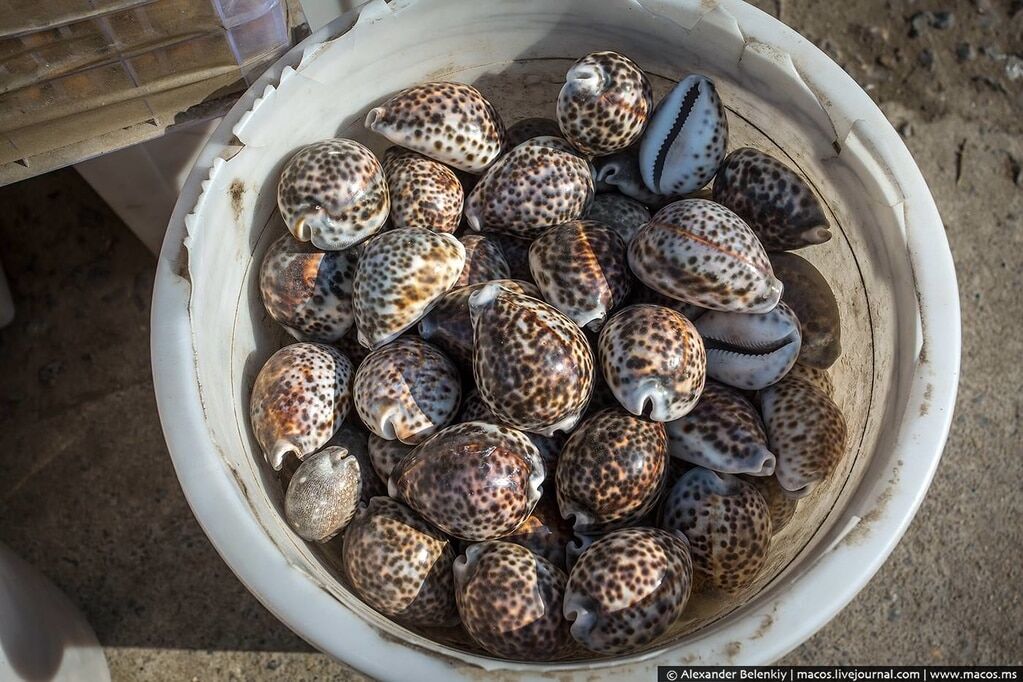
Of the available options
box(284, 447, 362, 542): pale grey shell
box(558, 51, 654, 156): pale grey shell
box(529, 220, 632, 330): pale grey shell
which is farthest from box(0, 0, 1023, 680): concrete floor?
box(558, 51, 654, 156): pale grey shell

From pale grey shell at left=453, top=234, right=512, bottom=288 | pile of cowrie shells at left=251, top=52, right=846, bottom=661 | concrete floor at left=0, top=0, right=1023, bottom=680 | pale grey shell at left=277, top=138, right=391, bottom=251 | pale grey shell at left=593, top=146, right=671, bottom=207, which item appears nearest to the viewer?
pile of cowrie shells at left=251, top=52, right=846, bottom=661

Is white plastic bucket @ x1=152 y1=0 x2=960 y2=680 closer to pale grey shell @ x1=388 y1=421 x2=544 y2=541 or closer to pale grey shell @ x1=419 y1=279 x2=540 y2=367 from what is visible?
pale grey shell @ x1=388 y1=421 x2=544 y2=541

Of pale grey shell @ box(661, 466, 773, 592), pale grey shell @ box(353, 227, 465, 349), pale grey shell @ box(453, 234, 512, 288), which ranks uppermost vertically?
pale grey shell @ box(353, 227, 465, 349)

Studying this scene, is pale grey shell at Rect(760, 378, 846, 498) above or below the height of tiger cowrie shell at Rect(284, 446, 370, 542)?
below

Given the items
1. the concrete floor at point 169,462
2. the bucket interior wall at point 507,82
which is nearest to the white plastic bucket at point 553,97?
the bucket interior wall at point 507,82

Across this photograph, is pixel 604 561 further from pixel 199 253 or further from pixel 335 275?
pixel 199 253

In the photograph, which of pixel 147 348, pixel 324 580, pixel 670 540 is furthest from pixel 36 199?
pixel 670 540

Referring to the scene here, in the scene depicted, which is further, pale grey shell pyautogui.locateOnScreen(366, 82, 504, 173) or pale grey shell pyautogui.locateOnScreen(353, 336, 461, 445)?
pale grey shell pyautogui.locateOnScreen(366, 82, 504, 173)
